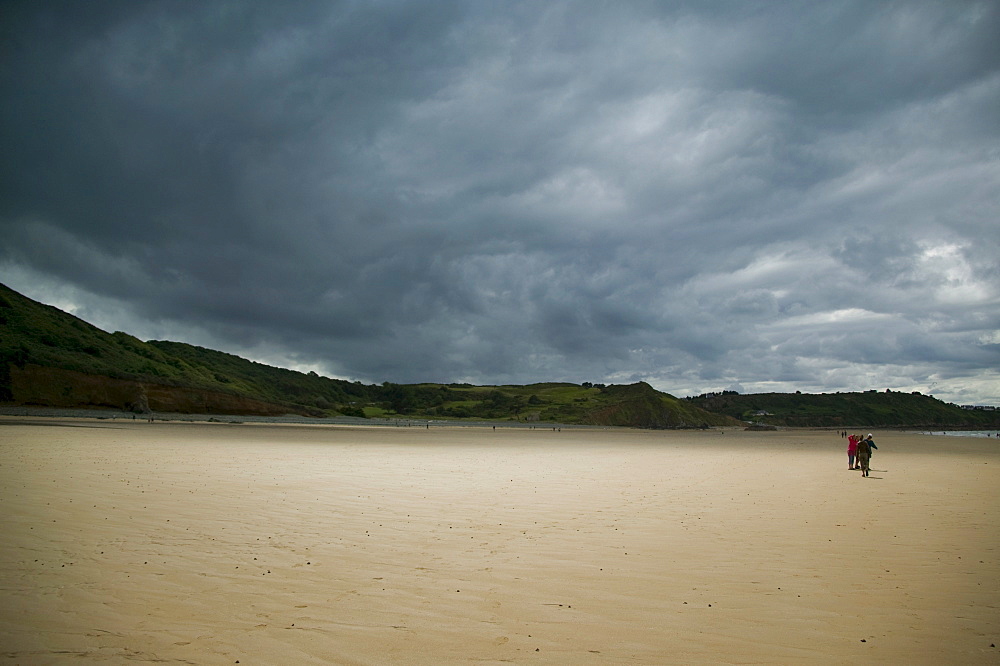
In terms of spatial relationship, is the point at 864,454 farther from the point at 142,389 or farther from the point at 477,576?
the point at 142,389

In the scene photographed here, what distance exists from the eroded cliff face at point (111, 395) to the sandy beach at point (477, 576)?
6989cm

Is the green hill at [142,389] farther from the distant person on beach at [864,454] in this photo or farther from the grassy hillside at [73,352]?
the distant person on beach at [864,454]

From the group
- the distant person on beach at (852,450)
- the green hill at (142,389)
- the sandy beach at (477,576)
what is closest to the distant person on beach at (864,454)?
the distant person on beach at (852,450)

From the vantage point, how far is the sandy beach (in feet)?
15.7

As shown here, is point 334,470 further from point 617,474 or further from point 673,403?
point 673,403

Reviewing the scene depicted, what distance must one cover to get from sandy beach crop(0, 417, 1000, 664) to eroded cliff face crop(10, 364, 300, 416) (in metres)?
A: 69.9

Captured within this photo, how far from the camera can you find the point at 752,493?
1542 cm

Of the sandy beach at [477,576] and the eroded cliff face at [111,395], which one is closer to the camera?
the sandy beach at [477,576]

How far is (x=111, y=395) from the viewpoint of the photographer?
243 ft

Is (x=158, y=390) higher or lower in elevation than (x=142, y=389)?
lower

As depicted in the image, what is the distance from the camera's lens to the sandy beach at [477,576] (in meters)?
4.78

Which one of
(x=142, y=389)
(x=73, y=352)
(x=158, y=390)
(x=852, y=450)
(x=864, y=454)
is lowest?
(x=852, y=450)

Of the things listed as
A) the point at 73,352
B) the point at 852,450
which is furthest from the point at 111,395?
the point at 852,450

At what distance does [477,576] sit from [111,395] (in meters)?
86.2
